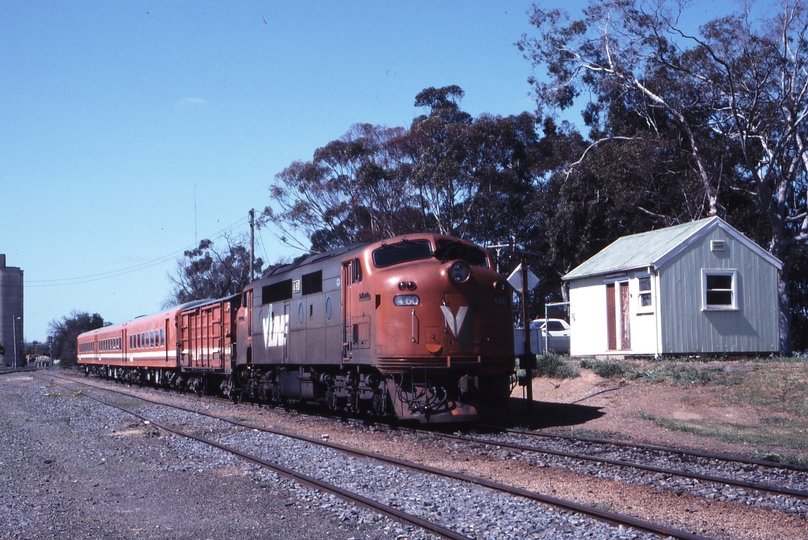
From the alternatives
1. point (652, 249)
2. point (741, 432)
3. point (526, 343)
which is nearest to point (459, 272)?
point (526, 343)

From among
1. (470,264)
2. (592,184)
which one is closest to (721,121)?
(592,184)

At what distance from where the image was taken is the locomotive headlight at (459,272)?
13.8 metres

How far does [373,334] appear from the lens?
550 inches

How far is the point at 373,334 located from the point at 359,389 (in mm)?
1841

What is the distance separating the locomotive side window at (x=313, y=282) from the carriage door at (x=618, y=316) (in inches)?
395

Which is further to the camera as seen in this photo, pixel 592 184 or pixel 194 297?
pixel 194 297

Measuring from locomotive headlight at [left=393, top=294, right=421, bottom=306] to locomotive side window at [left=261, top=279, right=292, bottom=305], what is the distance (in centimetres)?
532

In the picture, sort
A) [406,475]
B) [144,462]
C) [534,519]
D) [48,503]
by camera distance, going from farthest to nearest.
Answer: [144,462] → [406,475] → [48,503] → [534,519]

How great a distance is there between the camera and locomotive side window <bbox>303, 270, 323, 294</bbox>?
1661 cm

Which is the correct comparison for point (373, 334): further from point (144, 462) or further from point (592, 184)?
point (592, 184)

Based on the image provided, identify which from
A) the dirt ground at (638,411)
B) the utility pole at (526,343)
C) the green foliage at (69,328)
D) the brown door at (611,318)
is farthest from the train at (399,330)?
the green foliage at (69,328)

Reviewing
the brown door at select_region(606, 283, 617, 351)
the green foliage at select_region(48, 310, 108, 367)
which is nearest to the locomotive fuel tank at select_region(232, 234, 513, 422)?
the brown door at select_region(606, 283, 617, 351)

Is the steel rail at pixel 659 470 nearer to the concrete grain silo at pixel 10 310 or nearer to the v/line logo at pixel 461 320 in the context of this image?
the v/line logo at pixel 461 320

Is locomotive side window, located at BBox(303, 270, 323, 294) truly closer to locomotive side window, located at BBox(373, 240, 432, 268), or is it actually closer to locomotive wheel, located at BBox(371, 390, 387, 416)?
locomotive side window, located at BBox(373, 240, 432, 268)
